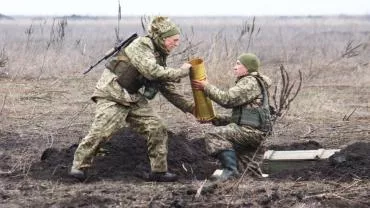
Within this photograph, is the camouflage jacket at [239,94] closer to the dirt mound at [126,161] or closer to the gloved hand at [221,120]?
the gloved hand at [221,120]

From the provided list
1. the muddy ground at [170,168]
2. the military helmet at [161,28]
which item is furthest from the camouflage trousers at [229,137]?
the military helmet at [161,28]

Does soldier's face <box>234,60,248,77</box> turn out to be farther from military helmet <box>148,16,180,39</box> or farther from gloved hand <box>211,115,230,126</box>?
military helmet <box>148,16,180,39</box>

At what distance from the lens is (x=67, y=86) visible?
13.7 m

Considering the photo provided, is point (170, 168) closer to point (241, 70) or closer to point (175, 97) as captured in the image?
point (175, 97)

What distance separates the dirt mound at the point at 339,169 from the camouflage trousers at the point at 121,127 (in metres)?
1.17

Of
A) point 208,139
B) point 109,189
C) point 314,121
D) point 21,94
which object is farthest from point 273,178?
point 21,94

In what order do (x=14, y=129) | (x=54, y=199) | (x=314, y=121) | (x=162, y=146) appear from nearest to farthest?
(x=54, y=199)
(x=162, y=146)
(x=14, y=129)
(x=314, y=121)

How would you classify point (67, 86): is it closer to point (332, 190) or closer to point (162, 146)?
point (162, 146)

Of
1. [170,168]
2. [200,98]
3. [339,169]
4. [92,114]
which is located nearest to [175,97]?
[200,98]

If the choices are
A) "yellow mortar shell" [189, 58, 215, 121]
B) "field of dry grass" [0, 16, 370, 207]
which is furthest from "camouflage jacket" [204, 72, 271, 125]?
"field of dry grass" [0, 16, 370, 207]

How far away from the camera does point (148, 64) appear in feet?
21.6

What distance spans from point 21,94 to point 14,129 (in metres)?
3.01

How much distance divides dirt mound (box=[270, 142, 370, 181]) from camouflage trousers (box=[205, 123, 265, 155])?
1.51ft

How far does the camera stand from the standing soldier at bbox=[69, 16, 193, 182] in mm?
6668
